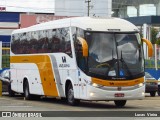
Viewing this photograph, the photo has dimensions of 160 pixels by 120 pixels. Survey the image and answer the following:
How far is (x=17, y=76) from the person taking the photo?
30578mm

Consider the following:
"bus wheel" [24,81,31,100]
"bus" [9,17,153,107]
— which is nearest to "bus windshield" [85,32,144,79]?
"bus" [9,17,153,107]

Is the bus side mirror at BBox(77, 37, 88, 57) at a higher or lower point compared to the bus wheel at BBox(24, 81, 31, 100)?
higher

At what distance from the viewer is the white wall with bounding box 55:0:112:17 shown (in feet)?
314

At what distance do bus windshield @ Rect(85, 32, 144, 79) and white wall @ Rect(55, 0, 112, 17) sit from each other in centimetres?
7262

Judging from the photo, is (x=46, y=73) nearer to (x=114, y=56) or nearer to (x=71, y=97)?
(x=71, y=97)

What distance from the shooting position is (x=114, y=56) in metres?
22.4

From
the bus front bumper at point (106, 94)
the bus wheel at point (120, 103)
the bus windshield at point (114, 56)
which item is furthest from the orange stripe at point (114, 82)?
the bus wheel at point (120, 103)

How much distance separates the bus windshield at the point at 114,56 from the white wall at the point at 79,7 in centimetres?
7262

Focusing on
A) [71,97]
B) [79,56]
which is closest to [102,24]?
[79,56]

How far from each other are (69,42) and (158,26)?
76.6 metres

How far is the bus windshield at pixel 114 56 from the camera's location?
2220 cm

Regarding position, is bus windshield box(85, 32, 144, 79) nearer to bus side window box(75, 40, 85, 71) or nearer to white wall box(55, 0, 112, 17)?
bus side window box(75, 40, 85, 71)

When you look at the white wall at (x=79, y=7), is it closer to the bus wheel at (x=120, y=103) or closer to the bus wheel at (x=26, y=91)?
the bus wheel at (x=26, y=91)

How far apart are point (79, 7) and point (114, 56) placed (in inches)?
2961
